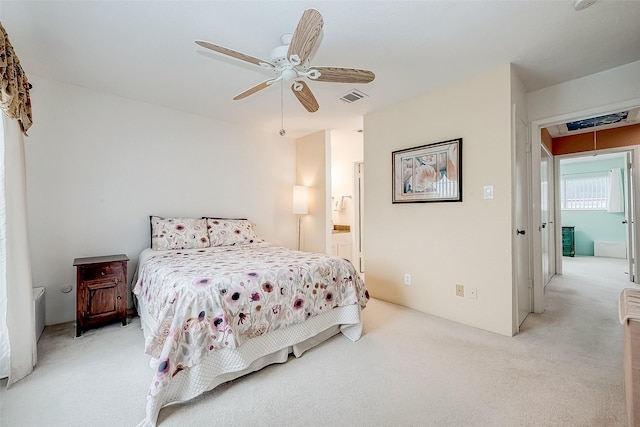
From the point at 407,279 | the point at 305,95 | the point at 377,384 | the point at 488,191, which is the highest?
the point at 305,95

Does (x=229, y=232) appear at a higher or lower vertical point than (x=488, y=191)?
lower

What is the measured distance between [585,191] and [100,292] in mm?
9785

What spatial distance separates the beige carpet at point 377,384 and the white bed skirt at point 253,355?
0.24 feet

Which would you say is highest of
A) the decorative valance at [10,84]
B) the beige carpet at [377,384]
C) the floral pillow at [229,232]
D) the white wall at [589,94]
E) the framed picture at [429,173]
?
the white wall at [589,94]

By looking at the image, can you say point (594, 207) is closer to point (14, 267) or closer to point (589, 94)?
point (589, 94)

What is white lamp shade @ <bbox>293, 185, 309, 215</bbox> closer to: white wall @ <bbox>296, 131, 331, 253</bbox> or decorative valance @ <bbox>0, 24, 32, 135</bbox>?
white wall @ <bbox>296, 131, 331, 253</bbox>

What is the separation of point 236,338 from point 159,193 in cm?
238

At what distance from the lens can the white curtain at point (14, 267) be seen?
67.6 inches

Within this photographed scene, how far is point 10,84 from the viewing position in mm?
1610

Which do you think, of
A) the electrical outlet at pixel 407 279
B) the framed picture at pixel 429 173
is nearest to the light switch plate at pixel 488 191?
the framed picture at pixel 429 173

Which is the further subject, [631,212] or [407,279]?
[631,212]

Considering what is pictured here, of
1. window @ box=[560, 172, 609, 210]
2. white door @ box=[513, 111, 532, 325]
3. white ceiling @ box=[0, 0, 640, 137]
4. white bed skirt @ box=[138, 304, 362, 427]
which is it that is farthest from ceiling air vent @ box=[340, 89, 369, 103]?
window @ box=[560, 172, 609, 210]

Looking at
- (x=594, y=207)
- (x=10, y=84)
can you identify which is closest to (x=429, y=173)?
(x=10, y=84)

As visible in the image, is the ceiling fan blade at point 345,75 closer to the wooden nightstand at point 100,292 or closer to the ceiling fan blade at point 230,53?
the ceiling fan blade at point 230,53
